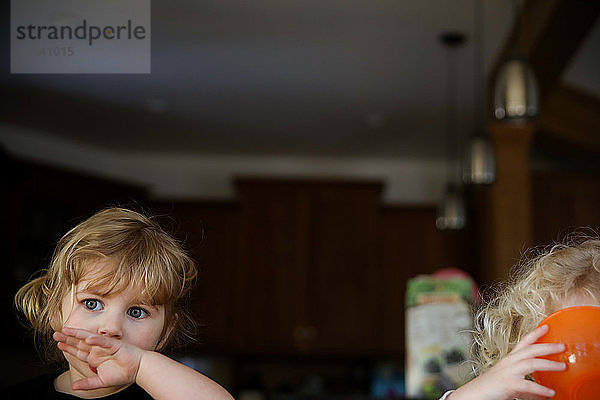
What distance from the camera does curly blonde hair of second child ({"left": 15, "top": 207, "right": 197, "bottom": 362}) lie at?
890mm

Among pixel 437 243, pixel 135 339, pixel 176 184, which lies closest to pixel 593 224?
pixel 437 243

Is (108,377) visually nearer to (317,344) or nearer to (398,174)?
(317,344)

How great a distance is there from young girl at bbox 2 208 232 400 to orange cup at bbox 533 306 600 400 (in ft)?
1.12

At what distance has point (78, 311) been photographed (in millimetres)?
865

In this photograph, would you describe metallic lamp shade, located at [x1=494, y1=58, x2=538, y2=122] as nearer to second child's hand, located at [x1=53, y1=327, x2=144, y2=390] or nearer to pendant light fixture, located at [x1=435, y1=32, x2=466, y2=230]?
pendant light fixture, located at [x1=435, y1=32, x2=466, y2=230]

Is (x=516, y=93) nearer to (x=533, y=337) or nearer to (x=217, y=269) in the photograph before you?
(x=533, y=337)

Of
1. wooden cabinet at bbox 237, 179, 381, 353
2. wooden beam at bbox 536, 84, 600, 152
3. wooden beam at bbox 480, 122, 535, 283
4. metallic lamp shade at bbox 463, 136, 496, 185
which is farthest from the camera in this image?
wooden cabinet at bbox 237, 179, 381, 353

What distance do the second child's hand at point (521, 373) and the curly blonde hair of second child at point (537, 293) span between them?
0.19 meters

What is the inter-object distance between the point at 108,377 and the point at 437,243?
516 centimetres

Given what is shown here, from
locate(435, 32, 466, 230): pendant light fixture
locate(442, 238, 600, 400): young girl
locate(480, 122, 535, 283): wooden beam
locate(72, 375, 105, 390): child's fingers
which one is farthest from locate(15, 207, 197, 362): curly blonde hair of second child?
locate(480, 122, 535, 283): wooden beam

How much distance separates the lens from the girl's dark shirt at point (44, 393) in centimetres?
90
